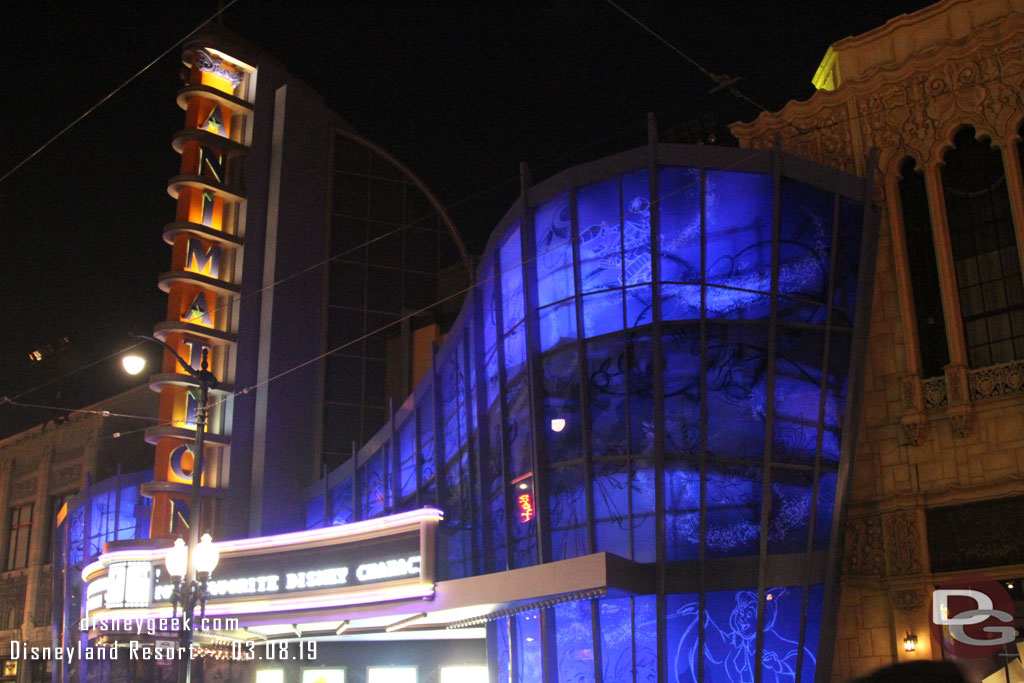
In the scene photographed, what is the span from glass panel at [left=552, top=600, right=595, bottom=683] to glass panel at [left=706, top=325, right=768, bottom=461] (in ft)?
14.0

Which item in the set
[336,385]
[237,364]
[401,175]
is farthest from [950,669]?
[401,175]

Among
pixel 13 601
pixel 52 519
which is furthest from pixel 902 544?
pixel 13 601

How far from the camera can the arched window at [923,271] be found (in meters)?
21.2

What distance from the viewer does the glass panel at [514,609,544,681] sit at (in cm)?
2146

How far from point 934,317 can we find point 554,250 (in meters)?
8.17

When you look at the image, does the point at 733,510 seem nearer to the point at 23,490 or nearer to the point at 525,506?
the point at 525,506

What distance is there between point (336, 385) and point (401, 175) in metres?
9.99

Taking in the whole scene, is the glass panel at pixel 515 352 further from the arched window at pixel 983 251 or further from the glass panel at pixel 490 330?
the arched window at pixel 983 251

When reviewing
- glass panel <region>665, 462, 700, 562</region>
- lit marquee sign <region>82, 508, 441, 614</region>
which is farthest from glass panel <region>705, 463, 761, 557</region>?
lit marquee sign <region>82, 508, 441, 614</region>

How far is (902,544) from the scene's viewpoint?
20516 mm

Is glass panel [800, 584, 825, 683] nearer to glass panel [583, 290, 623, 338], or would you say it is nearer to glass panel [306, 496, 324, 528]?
glass panel [583, 290, 623, 338]

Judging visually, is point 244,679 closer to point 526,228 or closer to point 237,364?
point 237,364

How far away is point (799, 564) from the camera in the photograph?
2050cm

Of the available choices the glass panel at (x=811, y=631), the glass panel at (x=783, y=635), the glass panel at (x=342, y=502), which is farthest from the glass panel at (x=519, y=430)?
the glass panel at (x=342, y=502)
